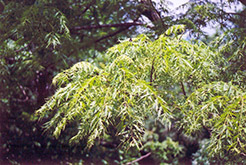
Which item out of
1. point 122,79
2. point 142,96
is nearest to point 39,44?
point 122,79

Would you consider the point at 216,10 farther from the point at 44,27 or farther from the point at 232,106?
the point at 44,27

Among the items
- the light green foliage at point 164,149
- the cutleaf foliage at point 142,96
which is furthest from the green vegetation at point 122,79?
the light green foliage at point 164,149

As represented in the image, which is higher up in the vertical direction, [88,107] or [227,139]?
[88,107]

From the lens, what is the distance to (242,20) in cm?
214

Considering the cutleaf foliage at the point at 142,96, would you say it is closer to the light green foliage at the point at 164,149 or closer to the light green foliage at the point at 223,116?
the light green foliage at the point at 223,116

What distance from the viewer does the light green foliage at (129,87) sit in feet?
4.03

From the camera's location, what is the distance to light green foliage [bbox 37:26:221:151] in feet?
4.03

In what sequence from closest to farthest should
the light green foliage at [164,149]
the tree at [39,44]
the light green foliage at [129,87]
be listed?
the light green foliage at [129,87] → the tree at [39,44] → the light green foliage at [164,149]

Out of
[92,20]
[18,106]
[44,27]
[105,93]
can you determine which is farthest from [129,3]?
[18,106]

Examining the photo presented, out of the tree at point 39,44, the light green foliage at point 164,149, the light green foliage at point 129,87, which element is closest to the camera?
the light green foliage at point 129,87

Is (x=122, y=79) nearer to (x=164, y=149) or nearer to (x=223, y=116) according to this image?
(x=223, y=116)

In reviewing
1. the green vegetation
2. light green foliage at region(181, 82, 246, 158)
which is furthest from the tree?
light green foliage at region(181, 82, 246, 158)

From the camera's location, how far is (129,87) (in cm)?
128

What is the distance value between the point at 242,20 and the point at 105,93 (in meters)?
1.53
